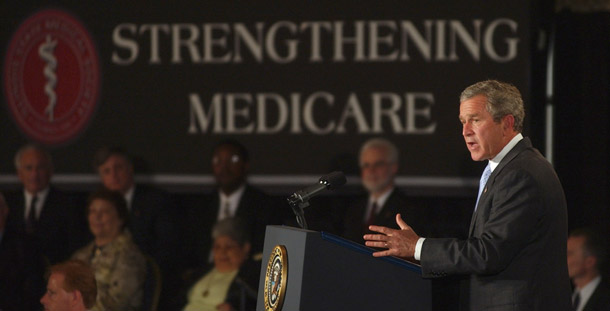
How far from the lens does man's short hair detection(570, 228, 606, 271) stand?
5029mm

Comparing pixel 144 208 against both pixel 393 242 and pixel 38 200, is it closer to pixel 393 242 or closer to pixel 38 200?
pixel 38 200

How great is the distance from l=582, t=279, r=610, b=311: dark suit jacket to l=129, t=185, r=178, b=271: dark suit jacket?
2.52 metres

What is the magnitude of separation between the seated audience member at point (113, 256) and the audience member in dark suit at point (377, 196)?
124cm

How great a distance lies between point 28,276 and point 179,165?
4.03 ft

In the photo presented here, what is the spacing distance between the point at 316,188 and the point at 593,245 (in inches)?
99.3

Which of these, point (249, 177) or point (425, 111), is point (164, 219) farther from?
point (425, 111)

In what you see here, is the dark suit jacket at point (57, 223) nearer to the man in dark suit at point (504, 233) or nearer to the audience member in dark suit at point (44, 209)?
the audience member in dark suit at point (44, 209)

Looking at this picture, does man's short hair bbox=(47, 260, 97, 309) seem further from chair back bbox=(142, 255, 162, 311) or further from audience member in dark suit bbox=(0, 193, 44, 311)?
audience member in dark suit bbox=(0, 193, 44, 311)

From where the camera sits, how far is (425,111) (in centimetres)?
632

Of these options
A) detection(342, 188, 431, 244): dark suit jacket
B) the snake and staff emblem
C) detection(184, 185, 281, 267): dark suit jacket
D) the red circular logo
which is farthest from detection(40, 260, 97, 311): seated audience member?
the snake and staff emblem

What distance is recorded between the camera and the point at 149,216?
20.5ft

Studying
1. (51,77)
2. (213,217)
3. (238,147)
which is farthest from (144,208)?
(51,77)

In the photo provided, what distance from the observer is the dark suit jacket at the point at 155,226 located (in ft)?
20.2

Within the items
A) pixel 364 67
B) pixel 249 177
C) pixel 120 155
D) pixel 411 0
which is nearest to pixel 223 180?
pixel 249 177
